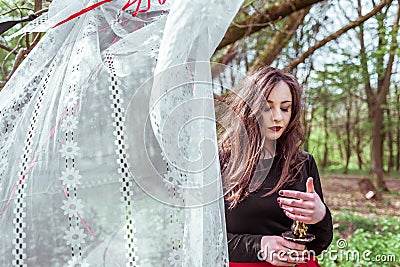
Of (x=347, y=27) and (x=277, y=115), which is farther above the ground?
(x=347, y=27)

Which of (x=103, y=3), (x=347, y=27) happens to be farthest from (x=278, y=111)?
(x=347, y=27)

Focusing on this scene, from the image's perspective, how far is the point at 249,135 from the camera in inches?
53.2

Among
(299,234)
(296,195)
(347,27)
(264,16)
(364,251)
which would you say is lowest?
(364,251)

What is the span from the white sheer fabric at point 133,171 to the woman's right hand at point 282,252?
16.7 inches

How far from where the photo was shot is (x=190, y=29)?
97 cm

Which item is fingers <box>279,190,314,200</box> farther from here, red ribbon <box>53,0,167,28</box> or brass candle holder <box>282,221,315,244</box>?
red ribbon <box>53,0,167,28</box>

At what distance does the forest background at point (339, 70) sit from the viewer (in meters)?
3.95

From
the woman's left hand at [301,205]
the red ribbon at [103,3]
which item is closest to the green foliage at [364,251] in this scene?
the woman's left hand at [301,205]

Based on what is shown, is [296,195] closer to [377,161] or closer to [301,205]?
[301,205]

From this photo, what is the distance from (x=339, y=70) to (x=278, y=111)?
803 centimetres

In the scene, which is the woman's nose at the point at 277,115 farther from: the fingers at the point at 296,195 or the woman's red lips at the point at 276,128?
the fingers at the point at 296,195

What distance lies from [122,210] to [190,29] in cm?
37

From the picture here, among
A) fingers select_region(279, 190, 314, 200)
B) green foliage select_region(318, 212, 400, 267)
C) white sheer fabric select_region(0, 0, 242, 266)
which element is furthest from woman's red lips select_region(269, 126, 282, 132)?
green foliage select_region(318, 212, 400, 267)

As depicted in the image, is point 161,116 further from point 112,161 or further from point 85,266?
point 85,266
